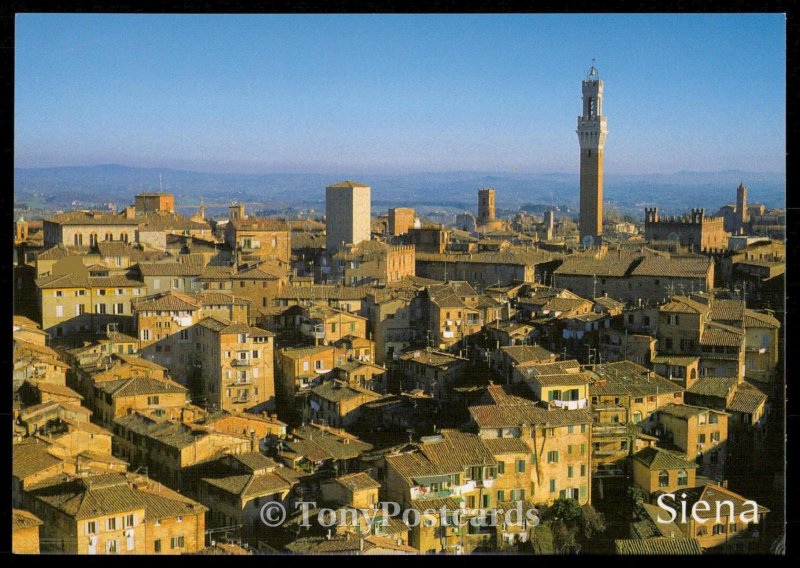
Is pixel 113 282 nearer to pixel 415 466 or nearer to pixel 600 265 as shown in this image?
pixel 415 466

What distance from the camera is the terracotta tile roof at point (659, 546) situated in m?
7.95

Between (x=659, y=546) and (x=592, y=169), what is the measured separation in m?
15.8

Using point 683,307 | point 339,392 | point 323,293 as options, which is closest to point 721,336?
point 683,307

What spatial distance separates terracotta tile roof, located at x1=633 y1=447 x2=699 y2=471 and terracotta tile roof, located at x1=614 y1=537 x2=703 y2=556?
1104 millimetres

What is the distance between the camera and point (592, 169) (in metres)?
23.2

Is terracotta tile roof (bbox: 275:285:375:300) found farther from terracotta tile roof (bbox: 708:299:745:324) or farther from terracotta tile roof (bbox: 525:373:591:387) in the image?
terracotta tile roof (bbox: 525:373:591:387)

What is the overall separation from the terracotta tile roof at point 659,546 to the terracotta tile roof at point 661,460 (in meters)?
1.10

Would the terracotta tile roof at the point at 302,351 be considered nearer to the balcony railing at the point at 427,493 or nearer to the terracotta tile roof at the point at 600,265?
the balcony railing at the point at 427,493

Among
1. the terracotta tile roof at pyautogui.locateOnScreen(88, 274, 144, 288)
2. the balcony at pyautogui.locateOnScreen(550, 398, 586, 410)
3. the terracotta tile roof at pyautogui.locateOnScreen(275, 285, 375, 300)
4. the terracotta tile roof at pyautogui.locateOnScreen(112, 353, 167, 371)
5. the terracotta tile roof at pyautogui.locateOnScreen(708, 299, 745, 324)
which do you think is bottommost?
the balcony at pyautogui.locateOnScreen(550, 398, 586, 410)

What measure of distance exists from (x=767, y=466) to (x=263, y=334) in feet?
15.8

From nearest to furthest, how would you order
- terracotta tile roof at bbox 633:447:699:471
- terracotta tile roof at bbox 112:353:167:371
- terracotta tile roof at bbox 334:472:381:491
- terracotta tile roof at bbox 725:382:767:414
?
1. terracotta tile roof at bbox 334:472:381:491
2. terracotta tile roof at bbox 633:447:699:471
3. terracotta tile roof at bbox 725:382:767:414
4. terracotta tile roof at bbox 112:353:167:371

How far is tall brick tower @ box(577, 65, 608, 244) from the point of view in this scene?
2208 cm

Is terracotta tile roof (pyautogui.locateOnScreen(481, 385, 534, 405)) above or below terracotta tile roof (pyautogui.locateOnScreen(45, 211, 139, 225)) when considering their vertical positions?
below

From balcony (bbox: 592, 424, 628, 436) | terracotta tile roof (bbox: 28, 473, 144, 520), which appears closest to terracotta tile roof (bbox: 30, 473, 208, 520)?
terracotta tile roof (bbox: 28, 473, 144, 520)
